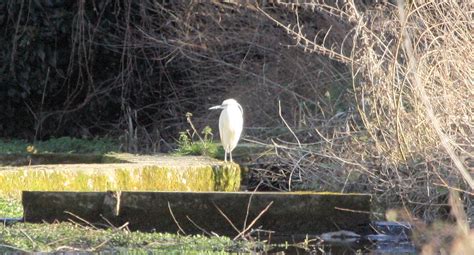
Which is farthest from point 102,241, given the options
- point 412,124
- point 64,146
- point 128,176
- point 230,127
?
point 64,146

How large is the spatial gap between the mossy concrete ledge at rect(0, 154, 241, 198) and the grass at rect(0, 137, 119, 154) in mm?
2795

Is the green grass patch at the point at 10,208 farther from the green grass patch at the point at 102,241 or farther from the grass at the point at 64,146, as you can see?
the grass at the point at 64,146

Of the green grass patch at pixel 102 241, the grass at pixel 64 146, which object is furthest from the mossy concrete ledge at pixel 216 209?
the grass at pixel 64 146

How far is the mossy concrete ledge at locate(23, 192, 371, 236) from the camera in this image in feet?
29.2

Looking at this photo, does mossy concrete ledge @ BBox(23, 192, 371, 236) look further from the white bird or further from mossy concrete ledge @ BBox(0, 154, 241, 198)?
the white bird

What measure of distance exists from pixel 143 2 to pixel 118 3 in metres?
0.33

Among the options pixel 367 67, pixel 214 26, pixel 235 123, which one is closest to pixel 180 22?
pixel 214 26

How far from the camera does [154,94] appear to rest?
652 inches

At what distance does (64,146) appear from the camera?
14.6 metres

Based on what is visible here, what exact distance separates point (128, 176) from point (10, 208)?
108cm

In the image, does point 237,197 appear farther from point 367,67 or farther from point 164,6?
point 164,6

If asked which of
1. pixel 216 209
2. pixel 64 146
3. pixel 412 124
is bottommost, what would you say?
pixel 64 146

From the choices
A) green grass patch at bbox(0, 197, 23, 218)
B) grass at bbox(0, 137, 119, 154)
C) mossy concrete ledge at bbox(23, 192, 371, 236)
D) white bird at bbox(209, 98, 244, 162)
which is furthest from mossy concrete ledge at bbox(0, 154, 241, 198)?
grass at bbox(0, 137, 119, 154)

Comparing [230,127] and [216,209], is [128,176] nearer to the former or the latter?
[216,209]
